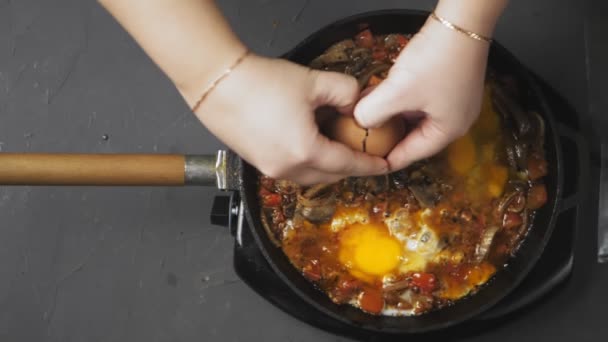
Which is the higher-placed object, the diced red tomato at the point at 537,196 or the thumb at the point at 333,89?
the thumb at the point at 333,89

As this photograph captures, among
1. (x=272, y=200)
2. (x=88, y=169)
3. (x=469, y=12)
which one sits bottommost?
(x=272, y=200)

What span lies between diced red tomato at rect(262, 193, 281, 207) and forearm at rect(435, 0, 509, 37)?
1.87 feet

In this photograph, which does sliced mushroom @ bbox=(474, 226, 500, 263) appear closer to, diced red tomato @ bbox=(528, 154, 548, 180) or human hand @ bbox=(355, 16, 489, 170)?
diced red tomato @ bbox=(528, 154, 548, 180)

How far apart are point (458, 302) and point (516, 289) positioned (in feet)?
0.44

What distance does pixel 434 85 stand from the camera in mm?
952

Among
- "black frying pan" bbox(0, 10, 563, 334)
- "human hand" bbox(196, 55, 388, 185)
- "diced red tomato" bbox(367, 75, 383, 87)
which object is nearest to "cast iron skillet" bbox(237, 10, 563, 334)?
"black frying pan" bbox(0, 10, 563, 334)

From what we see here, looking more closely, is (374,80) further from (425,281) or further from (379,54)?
(425,281)

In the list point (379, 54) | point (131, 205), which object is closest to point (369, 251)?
point (379, 54)

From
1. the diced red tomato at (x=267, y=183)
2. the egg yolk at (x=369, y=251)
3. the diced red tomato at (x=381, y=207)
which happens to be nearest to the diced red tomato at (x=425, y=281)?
the egg yolk at (x=369, y=251)

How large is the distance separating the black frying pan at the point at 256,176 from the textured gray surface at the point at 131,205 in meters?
A: 0.22

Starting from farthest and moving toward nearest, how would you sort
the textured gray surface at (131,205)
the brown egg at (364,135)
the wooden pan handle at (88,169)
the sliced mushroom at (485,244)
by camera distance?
1. the textured gray surface at (131,205)
2. the sliced mushroom at (485,244)
3. the wooden pan handle at (88,169)
4. the brown egg at (364,135)

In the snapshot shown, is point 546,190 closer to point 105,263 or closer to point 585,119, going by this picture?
point 585,119

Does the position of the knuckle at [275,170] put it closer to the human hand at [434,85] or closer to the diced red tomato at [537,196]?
the human hand at [434,85]

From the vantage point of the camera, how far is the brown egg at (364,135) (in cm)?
103
